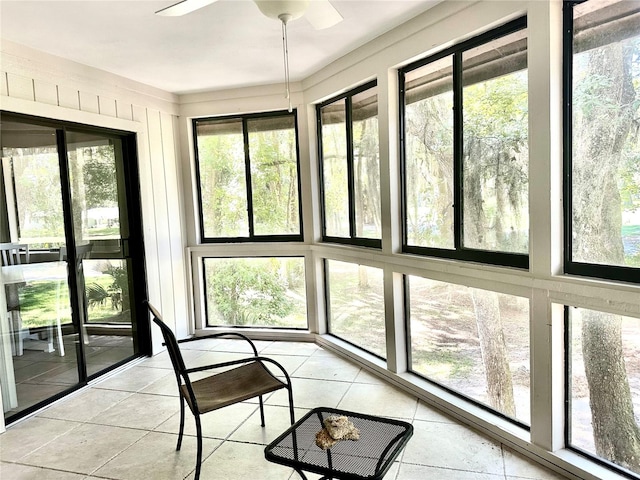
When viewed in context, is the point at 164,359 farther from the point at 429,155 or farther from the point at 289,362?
the point at 429,155

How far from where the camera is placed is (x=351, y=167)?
3758 mm

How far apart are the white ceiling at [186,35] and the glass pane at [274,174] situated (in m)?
0.68

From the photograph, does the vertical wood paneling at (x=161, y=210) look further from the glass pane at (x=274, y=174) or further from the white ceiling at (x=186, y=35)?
the glass pane at (x=274, y=174)

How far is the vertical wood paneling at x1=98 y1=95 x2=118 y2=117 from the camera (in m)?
3.61

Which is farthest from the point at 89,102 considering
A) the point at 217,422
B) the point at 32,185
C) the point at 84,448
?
the point at 217,422

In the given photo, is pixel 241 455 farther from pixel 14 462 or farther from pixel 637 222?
pixel 637 222

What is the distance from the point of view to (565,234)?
2068 millimetres

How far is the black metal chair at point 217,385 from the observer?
2146 millimetres

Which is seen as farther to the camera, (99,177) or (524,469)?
(99,177)

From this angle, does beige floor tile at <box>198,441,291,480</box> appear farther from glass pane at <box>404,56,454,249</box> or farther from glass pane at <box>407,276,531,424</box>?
glass pane at <box>404,56,454,249</box>

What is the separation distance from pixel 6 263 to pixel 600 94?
3.68 meters

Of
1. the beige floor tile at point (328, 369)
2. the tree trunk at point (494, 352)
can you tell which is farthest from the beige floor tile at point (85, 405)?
the tree trunk at point (494, 352)

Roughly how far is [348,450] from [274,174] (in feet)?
10.6

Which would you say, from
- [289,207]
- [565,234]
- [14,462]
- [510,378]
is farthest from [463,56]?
[14,462]
